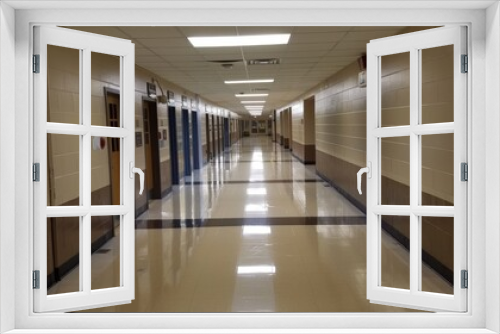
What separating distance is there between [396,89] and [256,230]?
8.34 feet

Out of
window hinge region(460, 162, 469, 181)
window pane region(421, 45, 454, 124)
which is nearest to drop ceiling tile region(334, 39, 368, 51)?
window pane region(421, 45, 454, 124)

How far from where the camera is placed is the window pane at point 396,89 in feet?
20.3

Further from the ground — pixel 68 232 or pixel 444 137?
pixel 444 137

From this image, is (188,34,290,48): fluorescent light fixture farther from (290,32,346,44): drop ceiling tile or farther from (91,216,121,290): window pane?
(91,216,121,290): window pane

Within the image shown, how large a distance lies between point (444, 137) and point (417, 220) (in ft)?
6.23

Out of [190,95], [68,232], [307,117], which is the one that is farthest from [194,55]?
[307,117]

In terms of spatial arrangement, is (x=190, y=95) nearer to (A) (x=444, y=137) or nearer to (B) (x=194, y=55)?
(B) (x=194, y=55)

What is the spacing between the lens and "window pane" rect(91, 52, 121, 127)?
21.3 feet

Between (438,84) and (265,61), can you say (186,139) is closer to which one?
(265,61)

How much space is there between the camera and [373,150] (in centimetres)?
332

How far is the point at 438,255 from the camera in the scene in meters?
5.01

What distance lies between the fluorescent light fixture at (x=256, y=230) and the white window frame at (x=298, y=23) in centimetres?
385

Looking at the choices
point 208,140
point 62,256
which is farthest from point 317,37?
point 208,140

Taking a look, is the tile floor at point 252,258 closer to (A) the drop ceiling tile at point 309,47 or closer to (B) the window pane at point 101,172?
(B) the window pane at point 101,172
